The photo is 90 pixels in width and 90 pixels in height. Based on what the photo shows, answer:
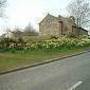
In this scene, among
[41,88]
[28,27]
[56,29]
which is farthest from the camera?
[28,27]

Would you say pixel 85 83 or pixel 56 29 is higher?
pixel 56 29

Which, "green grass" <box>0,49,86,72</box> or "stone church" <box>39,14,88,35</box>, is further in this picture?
"stone church" <box>39,14,88,35</box>

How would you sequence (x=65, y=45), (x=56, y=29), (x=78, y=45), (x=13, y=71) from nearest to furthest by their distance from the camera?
(x=13, y=71), (x=65, y=45), (x=78, y=45), (x=56, y=29)

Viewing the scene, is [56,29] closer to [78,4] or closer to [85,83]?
[78,4]

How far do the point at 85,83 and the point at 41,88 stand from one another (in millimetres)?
1956

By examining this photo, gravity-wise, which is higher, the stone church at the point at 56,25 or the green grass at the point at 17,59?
the stone church at the point at 56,25

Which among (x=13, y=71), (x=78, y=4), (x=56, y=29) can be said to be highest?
(x=78, y=4)

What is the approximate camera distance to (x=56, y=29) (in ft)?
276

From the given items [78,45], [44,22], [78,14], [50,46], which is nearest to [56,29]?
[44,22]

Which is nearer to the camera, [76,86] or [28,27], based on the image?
[76,86]

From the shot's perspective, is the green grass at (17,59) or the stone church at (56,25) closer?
the green grass at (17,59)

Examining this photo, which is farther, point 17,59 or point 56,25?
point 56,25

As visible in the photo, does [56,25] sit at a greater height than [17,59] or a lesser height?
greater

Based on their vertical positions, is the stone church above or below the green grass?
above
